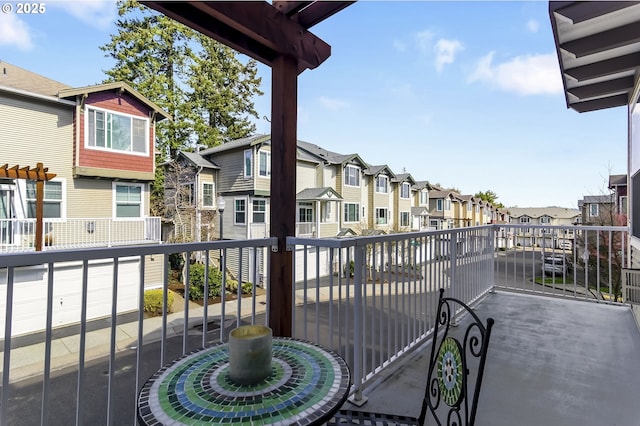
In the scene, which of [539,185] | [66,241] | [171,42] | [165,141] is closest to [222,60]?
[171,42]

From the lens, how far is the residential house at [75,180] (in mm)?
7656

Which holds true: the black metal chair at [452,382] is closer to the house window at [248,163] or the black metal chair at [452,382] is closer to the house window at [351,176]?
the house window at [248,163]

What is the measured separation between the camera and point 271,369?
3.41 ft

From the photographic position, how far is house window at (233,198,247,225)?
12.9 metres

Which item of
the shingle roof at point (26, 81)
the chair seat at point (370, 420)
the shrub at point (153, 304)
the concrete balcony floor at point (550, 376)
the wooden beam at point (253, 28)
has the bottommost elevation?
the shrub at point (153, 304)

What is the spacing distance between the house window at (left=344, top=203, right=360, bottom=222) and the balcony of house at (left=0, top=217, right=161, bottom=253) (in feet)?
29.8

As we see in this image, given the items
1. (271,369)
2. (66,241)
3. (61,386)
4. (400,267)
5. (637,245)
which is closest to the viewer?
(271,369)

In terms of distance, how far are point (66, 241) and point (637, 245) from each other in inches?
449

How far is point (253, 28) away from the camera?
1668mm

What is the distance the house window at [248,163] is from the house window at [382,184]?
803 cm

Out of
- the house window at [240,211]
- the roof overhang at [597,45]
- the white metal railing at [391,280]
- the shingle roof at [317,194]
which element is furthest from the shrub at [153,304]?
the roof overhang at [597,45]

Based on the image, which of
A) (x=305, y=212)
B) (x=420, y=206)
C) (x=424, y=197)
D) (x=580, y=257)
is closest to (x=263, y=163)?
(x=305, y=212)

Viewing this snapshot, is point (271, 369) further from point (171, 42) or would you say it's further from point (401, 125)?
point (171, 42)

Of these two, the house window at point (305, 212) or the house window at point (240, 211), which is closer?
the house window at point (240, 211)
